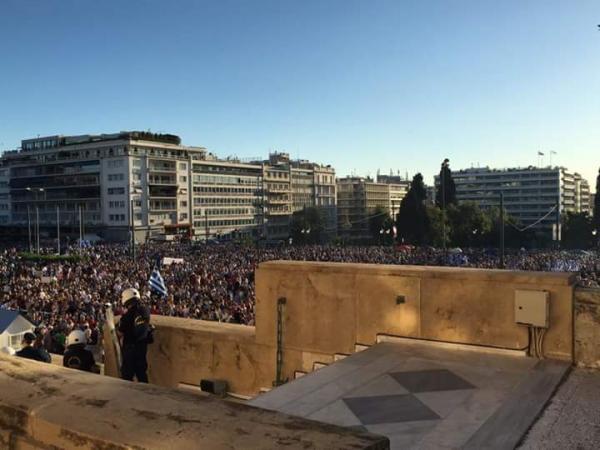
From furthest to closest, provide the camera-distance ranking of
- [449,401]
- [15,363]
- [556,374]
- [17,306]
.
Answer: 1. [17,306]
2. [556,374]
3. [449,401]
4. [15,363]

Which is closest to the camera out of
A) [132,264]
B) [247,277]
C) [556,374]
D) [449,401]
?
[449,401]

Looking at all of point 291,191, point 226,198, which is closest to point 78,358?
point 226,198

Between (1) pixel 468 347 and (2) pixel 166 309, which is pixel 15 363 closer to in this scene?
(1) pixel 468 347

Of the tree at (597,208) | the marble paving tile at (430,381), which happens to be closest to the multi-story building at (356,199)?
the tree at (597,208)

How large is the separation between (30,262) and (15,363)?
1965 inches

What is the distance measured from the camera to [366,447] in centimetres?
171

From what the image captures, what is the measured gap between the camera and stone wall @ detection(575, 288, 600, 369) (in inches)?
186

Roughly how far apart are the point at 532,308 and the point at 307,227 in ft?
359

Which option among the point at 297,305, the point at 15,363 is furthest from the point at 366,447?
the point at 297,305

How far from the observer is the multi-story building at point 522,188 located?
172m

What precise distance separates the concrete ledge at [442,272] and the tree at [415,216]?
77479 millimetres

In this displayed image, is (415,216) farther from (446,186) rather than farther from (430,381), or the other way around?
(430,381)

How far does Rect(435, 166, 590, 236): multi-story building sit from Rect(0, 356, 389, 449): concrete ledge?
554 ft

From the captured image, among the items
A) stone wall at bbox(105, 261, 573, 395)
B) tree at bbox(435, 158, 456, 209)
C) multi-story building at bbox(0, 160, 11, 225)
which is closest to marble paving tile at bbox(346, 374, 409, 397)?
stone wall at bbox(105, 261, 573, 395)
